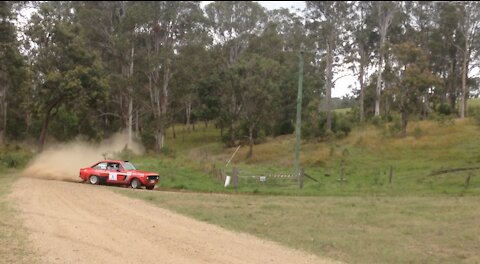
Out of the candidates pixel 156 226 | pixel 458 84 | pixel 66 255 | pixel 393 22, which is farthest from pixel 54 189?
pixel 458 84

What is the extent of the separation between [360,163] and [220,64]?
30.9 metres

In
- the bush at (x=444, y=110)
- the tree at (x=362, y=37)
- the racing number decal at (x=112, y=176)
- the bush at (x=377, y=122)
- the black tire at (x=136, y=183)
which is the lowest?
the black tire at (x=136, y=183)

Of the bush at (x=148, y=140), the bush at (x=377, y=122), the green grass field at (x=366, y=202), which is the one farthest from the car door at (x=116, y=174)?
the bush at (x=377, y=122)

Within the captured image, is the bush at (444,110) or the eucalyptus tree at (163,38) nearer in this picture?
the eucalyptus tree at (163,38)

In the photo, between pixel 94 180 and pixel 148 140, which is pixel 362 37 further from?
pixel 94 180

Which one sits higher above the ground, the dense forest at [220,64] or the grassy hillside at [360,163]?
the dense forest at [220,64]

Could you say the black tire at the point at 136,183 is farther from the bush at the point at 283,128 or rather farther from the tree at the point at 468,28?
the tree at the point at 468,28

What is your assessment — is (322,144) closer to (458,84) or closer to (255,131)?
(255,131)

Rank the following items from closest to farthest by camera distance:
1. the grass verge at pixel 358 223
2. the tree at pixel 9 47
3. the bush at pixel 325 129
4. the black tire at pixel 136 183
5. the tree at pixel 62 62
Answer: the grass verge at pixel 358 223 → the black tire at pixel 136 183 → the tree at pixel 9 47 → the tree at pixel 62 62 → the bush at pixel 325 129

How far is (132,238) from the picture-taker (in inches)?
440

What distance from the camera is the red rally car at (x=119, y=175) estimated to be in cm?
2608

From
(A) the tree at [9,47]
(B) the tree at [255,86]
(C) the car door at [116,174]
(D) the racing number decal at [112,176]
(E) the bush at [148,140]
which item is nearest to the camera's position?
(C) the car door at [116,174]

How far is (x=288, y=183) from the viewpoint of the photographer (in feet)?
91.4

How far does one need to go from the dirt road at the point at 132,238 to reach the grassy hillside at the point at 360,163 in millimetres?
10798
